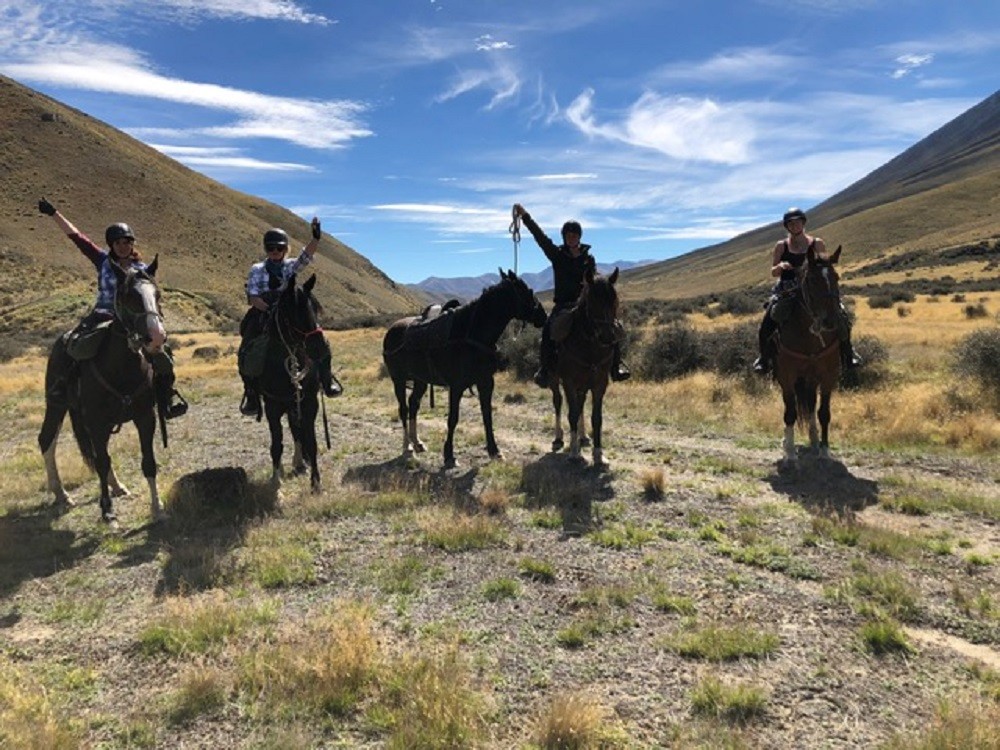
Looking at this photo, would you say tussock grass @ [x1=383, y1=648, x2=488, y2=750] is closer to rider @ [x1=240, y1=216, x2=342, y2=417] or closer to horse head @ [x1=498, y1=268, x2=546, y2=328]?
rider @ [x1=240, y1=216, x2=342, y2=417]

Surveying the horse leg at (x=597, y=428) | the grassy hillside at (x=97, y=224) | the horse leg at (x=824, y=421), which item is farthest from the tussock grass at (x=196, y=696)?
the grassy hillside at (x=97, y=224)

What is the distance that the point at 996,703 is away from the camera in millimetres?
3916

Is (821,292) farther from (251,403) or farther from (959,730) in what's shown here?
(251,403)

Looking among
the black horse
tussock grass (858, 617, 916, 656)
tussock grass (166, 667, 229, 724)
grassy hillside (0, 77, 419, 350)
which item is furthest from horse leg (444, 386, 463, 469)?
grassy hillside (0, 77, 419, 350)

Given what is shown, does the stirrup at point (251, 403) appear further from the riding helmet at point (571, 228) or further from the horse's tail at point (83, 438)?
the riding helmet at point (571, 228)

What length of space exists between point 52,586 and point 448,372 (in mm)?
5946

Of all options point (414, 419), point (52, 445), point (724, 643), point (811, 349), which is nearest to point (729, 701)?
point (724, 643)

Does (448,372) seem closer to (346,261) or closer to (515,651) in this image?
(515,651)

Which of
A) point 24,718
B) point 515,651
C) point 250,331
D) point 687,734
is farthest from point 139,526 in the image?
point 687,734

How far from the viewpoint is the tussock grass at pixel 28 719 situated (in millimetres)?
3625

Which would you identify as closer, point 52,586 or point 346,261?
point 52,586

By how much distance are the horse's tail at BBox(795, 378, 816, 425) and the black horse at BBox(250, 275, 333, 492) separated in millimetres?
7365

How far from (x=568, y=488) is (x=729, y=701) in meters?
4.99

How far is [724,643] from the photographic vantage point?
4688 millimetres
